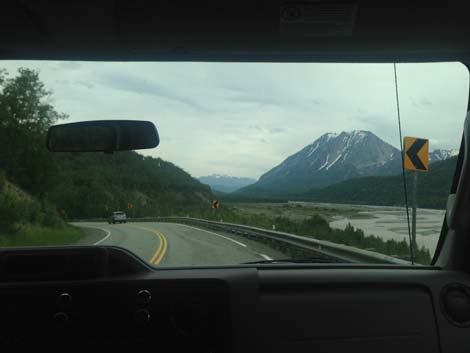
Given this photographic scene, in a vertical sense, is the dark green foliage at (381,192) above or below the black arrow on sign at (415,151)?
below

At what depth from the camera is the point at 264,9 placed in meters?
2.90

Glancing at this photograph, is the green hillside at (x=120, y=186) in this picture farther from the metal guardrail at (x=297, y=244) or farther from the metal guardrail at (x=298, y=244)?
the metal guardrail at (x=298, y=244)

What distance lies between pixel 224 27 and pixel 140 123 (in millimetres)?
812

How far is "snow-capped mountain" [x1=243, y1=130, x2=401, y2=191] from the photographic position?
11.9 feet

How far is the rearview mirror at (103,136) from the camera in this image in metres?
2.99

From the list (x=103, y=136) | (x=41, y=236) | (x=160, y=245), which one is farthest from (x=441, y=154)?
(x=160, y=245)

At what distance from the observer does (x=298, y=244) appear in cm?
596

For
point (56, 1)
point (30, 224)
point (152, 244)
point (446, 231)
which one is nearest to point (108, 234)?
point (152, 244)

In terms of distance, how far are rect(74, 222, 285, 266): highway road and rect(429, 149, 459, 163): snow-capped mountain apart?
2053 millimetres

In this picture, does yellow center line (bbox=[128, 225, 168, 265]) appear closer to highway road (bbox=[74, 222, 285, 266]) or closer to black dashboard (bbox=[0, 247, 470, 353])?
highway road (bbox=[74, 222, 285, 266])

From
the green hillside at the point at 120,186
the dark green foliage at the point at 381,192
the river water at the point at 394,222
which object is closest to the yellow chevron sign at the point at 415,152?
the dark green foliage at the point at 381,192

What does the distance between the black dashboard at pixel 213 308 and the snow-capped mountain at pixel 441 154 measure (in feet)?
2.86

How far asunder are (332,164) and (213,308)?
1687mm

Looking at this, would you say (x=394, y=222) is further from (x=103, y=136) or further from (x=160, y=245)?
(x=160, y=245)
